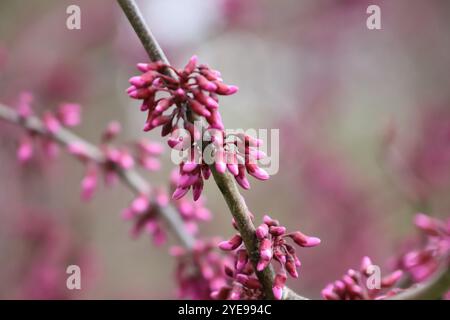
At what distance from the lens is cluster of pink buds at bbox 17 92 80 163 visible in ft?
9.52

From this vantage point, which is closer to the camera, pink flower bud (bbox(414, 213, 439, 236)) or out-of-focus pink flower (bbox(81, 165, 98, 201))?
pink flower bud (bbox(414, 213, 439, 236))

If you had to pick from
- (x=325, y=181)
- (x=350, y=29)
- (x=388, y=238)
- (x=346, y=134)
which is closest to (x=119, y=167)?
(x=325, y=181)

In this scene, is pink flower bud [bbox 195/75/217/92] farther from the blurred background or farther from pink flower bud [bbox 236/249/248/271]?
the blurred background

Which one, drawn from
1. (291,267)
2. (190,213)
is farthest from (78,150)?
(291,267)

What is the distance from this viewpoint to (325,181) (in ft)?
18.5

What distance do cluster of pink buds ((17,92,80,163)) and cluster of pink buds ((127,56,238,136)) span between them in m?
1.37

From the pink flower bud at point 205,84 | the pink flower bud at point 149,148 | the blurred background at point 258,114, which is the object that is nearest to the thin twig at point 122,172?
the pink flower bud at point 149,148

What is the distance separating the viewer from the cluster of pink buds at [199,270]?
8.48ft

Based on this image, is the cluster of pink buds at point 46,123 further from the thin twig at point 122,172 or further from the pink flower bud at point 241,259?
the pink flower bud at point 241,259

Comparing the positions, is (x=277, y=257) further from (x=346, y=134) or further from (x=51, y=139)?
(x=346, y=134)

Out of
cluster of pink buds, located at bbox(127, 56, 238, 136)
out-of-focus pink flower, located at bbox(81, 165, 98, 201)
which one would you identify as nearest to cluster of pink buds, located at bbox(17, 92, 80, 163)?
out-of-focus pink flower, located at bbox(81, 165, 98, 201)

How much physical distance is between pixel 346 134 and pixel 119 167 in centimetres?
650

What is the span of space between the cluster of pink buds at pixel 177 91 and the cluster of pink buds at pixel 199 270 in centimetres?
106
